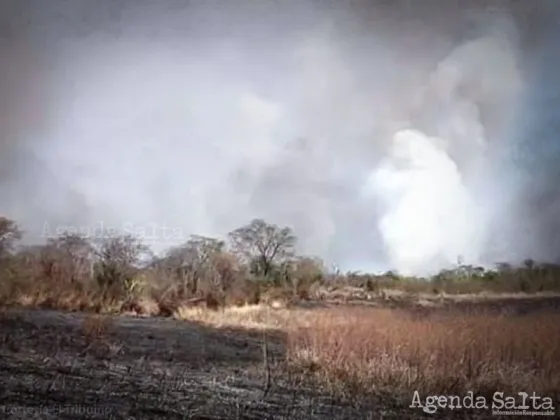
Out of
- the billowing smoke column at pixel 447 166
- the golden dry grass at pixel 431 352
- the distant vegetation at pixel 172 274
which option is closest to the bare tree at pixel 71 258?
the distant vegetation at pixel 172 274

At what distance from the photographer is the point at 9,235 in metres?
2.87

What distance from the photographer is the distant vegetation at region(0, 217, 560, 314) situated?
9.25 ft

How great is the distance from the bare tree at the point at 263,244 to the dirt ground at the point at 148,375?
0.80ft

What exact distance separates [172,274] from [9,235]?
1.93ft

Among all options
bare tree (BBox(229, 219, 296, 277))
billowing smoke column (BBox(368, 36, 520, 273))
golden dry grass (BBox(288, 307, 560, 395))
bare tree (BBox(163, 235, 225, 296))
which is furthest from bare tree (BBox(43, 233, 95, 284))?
billowing smoke column (BBox(368, 36, 520, 273))

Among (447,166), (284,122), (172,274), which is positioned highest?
(284,122)

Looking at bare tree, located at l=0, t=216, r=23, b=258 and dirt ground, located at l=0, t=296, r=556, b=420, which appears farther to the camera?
bare tree, located at l=0, t=216, r=23, b=258

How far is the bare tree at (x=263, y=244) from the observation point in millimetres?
2826

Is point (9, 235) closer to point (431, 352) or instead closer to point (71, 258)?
point (71, 258)

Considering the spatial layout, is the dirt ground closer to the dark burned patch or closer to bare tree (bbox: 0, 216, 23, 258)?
the dark burned patch

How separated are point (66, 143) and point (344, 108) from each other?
101 cm

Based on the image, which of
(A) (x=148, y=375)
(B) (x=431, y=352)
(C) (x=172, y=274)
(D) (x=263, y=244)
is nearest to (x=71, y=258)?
(C) (x=172, y=274)

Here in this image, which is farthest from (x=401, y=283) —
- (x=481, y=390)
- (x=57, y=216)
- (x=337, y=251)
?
(x=57, y=216)

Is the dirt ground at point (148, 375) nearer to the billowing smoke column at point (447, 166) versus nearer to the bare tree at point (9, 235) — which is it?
the bare tree at point (9, 235)
